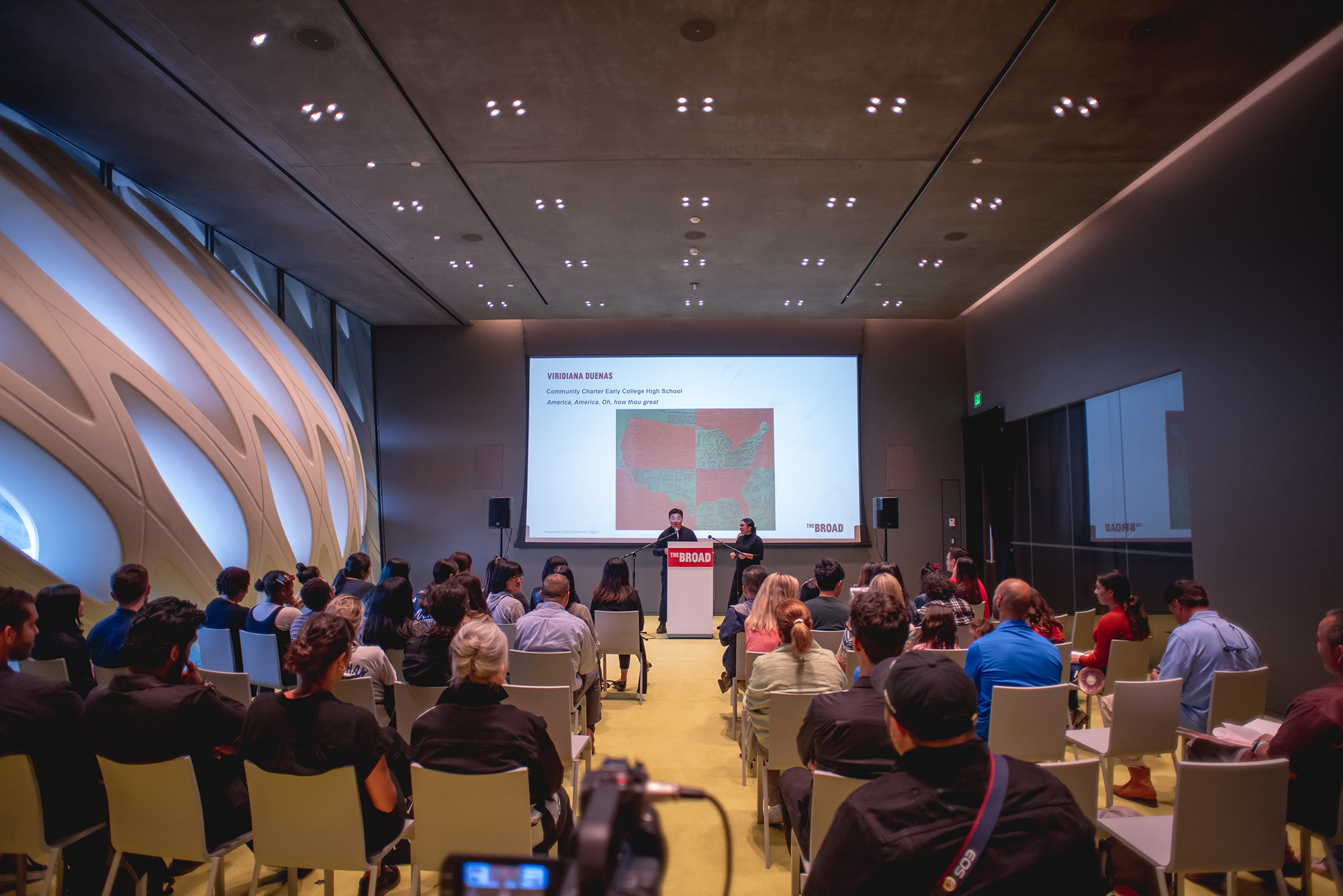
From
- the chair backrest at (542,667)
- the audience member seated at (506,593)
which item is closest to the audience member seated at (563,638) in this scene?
the chair backrest at (542,667)

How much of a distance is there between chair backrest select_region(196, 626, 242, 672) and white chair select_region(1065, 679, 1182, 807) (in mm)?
4726

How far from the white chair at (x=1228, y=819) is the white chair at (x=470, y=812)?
6.47ft

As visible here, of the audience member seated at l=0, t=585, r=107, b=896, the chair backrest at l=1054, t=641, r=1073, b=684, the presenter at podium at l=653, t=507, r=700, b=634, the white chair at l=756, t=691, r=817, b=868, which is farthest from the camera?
the presenter at podium at l=653, t=507, r=700, b=634

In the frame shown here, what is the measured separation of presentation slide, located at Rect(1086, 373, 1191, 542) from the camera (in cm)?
643

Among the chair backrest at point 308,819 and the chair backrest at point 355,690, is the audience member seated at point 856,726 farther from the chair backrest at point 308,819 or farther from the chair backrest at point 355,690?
the chair backrest at point 355,690

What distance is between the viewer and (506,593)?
5.24 m

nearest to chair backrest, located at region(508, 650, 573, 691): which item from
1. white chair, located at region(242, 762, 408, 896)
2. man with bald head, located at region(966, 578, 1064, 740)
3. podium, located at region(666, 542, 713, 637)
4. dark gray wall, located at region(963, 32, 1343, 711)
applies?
white chair, located at region(242, 762, 408, 896)

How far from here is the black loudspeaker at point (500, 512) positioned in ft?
33.0

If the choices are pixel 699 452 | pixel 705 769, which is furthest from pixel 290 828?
pixel 699 452

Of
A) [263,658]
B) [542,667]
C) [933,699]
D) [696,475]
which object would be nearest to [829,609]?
[542,667]

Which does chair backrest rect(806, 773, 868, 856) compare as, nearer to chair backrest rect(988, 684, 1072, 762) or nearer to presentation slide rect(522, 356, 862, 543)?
chair backrest rect(988, 684, 1072, 762)

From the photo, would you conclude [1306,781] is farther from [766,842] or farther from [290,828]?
→ [290,828]

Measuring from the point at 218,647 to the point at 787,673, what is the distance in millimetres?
3622

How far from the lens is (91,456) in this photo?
5016 mm
